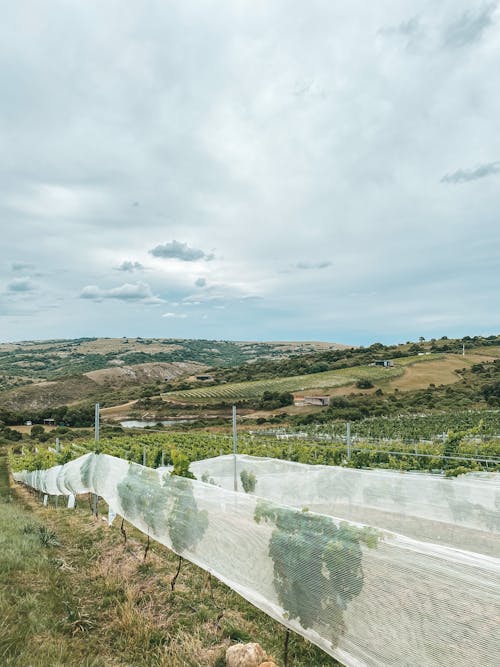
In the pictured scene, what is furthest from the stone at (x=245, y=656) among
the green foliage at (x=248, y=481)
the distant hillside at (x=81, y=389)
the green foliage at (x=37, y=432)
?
the distant hillside at (x=81, y=389)

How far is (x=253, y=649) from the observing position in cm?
344

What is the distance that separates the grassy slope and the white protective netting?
571 mm

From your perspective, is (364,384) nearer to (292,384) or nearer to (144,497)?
(292,384)

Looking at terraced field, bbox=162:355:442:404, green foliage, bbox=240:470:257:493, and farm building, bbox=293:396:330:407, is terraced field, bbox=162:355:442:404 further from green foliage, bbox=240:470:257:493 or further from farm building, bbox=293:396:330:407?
green foliage, bbox=240:470:257:493

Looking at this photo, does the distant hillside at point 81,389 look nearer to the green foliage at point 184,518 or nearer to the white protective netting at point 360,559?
the green foliage at point 184,518

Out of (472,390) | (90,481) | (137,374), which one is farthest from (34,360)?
(90,481)

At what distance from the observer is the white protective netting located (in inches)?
96.7

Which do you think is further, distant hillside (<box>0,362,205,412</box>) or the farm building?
distant hillside (<box>0,362,205,412</box>)

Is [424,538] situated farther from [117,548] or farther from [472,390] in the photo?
[472,390]

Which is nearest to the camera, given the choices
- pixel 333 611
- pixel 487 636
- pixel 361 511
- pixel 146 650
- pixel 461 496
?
pixel 487 636

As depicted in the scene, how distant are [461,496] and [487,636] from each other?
476 centimetres

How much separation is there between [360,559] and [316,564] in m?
0.43

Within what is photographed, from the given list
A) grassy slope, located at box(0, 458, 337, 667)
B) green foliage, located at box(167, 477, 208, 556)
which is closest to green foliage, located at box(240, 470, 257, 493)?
grassy slope, located at box(0, 458, 337, 667)

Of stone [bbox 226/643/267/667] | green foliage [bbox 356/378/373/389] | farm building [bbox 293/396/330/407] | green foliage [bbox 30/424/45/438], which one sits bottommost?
green foliage [bbox 30/424/45/438]
